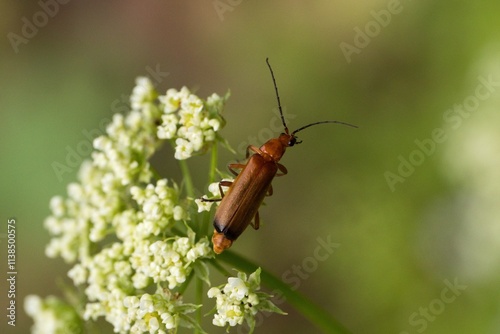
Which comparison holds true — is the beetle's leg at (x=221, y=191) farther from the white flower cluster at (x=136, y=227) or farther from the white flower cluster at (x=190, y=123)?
the white flower cluster at (x=190, y=123)

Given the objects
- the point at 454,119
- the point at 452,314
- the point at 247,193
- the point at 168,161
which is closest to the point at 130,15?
the point at 168,161

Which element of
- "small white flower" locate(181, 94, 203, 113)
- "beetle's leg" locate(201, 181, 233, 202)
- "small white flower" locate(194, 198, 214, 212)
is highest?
"small white flower" locate(181, 94, 203, 113)

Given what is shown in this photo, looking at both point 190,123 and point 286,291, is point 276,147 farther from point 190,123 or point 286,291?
point 286,291

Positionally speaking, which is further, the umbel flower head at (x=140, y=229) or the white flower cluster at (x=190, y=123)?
the white flower cluster at (x=190, y=123)

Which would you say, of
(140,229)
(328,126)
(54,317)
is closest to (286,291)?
(140,229)

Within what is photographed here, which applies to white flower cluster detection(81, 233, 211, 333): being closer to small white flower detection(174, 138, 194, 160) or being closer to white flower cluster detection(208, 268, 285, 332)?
white flower cluster detection(208, 268, 285, 332)

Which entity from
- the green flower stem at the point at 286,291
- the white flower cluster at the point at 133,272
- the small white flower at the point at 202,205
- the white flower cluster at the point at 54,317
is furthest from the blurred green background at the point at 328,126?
the small white flower at the point at 202,205

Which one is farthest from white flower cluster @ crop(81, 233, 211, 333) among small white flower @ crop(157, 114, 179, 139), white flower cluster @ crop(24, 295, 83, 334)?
small white flower @ crop(157, 114, 179, 139)
